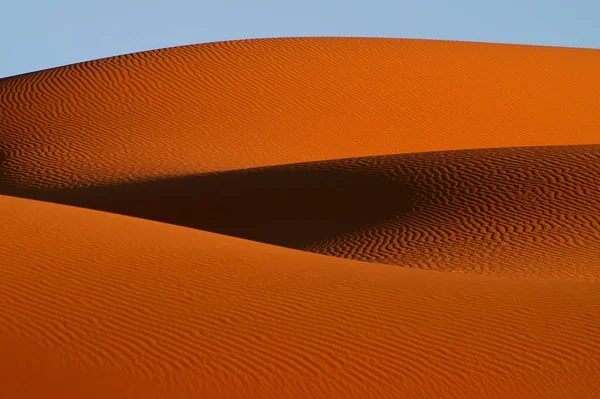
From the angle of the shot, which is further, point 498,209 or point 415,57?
point 415,57

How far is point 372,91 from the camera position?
28.6 m

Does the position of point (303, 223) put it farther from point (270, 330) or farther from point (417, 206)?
point (270, 330)

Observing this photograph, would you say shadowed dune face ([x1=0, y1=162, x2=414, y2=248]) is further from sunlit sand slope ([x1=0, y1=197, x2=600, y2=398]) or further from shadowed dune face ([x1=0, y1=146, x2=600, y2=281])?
sunlit sand slope ([x1=0, y1=197, x2=600, y2=398])

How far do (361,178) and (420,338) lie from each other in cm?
1025

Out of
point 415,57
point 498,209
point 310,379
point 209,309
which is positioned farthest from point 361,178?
point 415,57

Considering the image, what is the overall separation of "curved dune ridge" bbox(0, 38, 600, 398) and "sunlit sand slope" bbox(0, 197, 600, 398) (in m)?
0.02

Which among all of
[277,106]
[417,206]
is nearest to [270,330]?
[417,206]

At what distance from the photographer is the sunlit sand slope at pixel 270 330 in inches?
218

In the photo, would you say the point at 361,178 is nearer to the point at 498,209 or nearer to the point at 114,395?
the point at 498,209

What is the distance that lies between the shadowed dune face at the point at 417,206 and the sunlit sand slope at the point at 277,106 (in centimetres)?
365

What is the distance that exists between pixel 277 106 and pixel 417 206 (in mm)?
13167

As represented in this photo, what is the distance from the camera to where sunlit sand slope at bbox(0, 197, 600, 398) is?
5.54 meters

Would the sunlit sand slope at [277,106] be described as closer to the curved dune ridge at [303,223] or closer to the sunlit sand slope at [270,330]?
the curved dune ridge at [303,223]

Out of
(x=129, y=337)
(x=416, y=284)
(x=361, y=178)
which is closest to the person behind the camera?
(x=129, y=337)
